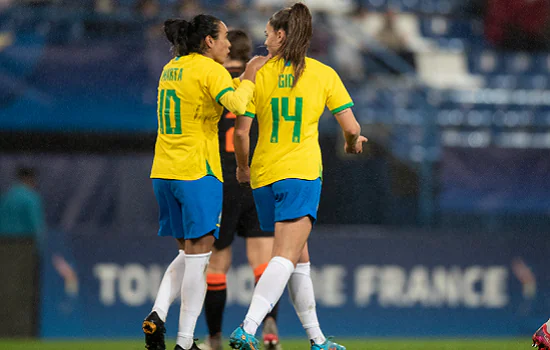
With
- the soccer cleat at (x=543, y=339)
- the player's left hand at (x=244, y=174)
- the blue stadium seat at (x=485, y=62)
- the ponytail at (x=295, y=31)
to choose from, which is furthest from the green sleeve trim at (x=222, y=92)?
the blue stadium seat at (x=485, y=62)

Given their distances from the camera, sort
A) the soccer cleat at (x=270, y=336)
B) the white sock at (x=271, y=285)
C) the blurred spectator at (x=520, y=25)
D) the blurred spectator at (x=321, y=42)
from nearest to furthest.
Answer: the white sock at (x=271, y=285), the soccer cleat at (x=270, y=336), the blurred spectator at (x=321, y=42), the blurred spectator at (x=520, y=25)

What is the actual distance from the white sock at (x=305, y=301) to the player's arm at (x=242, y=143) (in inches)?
24.5

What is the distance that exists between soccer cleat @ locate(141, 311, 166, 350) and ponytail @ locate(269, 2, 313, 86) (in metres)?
1.51

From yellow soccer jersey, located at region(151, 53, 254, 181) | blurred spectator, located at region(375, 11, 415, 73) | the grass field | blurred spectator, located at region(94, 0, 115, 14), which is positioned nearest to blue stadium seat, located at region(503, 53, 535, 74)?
blurred spectator, located at region(375, 11, 415, 73)

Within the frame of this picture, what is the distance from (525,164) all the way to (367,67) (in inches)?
102

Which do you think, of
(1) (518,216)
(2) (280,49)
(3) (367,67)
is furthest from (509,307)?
(2) (280,49)

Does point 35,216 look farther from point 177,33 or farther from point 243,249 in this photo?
point 177,33

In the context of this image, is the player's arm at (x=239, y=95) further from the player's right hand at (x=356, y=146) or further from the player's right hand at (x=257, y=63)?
the player's right hand at (x=356, y=146)

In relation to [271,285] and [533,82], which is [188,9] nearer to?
[533,82]

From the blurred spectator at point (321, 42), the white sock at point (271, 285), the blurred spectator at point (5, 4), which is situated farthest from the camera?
the blurred spectator at point (5, 4)

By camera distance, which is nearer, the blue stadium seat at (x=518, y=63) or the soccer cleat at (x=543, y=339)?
the soccer cleat at (x=543, y=339)

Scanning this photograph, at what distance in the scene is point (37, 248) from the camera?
352 inches

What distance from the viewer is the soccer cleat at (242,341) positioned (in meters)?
4.61

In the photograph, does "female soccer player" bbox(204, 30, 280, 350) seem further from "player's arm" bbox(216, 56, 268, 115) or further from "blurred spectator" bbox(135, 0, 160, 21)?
"blurred spectator" bbox(135, 0, 160, 21)
